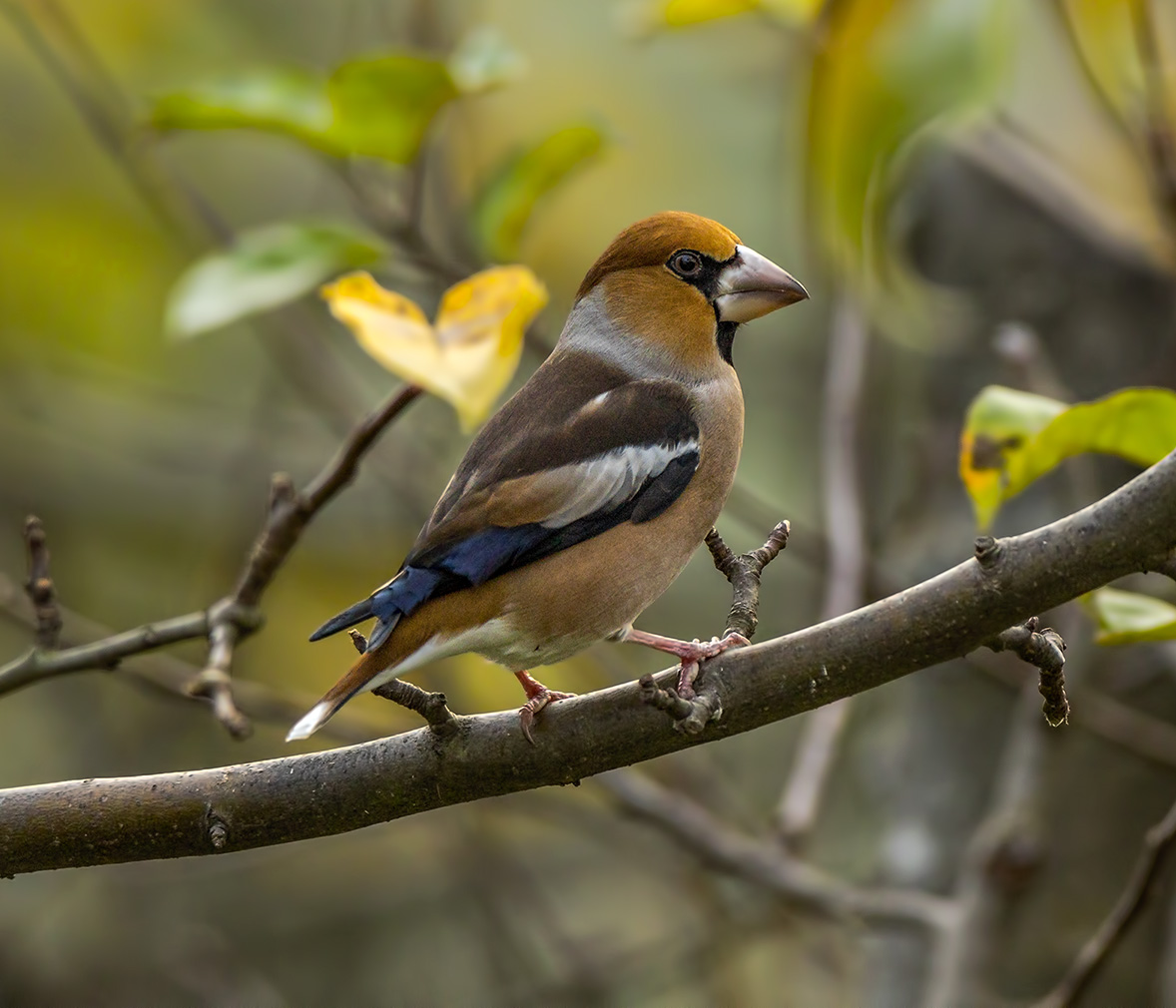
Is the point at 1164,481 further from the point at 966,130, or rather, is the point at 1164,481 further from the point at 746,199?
the point at 746,199

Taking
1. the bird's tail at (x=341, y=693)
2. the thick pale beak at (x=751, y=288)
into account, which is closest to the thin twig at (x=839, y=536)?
the thick pale beak at (x=751, y=288)

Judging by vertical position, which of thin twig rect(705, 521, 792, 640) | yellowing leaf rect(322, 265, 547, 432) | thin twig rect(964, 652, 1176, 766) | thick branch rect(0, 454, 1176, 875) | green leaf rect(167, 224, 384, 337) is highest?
yellowing leaf rect(322, 265, 547, 432)

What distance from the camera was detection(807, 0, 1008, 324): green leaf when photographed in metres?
3.07

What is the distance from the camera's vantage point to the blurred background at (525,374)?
12.3ft

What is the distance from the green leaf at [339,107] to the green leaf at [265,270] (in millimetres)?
233

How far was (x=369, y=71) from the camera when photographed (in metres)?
3.43

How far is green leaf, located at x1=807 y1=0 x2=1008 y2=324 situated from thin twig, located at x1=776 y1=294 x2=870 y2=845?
1.26 metres

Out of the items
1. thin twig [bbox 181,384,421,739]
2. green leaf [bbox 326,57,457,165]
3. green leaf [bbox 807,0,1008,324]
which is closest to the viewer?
thin twig [bbox 181,384,421,739]

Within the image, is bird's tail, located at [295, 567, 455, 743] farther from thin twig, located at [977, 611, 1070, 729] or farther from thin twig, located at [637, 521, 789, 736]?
thin twig, located at [977, 611, 1070, 729]

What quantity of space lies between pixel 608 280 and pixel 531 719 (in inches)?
69.7

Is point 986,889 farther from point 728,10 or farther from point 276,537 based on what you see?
point 728,10

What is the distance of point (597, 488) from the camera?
3.33m

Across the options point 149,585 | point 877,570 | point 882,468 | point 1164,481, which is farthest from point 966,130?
point 149,585

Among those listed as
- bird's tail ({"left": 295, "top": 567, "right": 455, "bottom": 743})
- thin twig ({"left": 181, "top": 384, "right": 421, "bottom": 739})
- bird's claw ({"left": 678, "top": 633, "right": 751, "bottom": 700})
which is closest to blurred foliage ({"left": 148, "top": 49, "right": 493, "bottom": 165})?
thin twig ({"left": 181, "top": 384, "right": 421, "bottom": 739})
